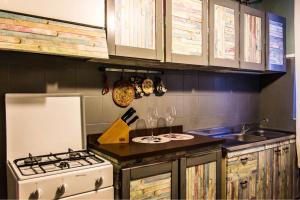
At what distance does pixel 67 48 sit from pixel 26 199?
82 centimetres

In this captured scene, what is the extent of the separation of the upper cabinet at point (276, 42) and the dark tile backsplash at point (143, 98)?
408 mm

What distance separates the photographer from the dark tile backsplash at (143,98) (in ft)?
5.49

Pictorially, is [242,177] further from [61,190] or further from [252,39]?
[61,190]

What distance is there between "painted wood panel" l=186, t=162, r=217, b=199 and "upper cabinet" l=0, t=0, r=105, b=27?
4.00 feet

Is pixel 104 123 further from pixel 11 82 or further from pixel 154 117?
pixel 11 82

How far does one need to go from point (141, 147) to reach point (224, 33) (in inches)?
→ 52.4

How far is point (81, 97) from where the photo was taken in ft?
6.03

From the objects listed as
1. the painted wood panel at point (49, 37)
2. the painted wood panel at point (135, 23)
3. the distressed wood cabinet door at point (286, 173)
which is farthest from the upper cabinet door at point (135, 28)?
the distressed wood cabinet door at point (286, 173)

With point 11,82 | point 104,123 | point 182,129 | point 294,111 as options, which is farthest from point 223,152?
point 11,82

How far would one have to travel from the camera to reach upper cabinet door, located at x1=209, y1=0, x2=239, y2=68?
223 centimetres

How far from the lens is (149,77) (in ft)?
7.48

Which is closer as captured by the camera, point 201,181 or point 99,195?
point 99,195

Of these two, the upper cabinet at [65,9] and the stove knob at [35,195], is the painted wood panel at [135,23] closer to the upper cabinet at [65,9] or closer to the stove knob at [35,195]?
the upper cabinet at [65,9]

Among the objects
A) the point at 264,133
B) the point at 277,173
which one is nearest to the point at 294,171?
the point at 277,173
